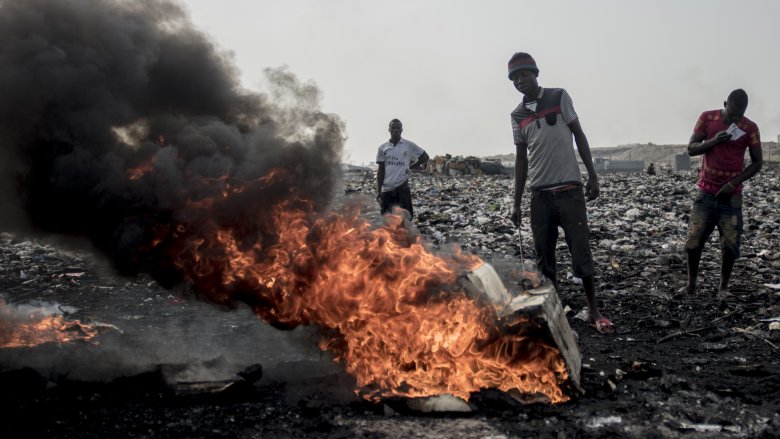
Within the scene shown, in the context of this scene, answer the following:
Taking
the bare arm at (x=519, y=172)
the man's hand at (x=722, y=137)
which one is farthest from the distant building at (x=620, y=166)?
the bare arm at (x=519, y=172)

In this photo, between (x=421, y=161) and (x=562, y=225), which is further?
(x=421, y=161)

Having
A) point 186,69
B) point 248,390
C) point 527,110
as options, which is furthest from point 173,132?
point 527,110

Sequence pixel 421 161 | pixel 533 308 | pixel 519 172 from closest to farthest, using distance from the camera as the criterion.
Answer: pixel 533 308, pixel 519 172, pixel 421 161

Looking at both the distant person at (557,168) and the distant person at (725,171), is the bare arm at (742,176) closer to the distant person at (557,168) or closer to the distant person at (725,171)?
the distant person at (725,171)

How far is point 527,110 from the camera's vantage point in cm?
490

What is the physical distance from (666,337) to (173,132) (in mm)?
4358

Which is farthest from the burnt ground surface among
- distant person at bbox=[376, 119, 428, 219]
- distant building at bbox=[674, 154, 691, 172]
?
distant building at bbox=[674, 154, 691, 172]

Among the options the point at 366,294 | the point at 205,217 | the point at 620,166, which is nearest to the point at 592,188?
the point at 366,294

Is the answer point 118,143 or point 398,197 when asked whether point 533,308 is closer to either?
point 118,143

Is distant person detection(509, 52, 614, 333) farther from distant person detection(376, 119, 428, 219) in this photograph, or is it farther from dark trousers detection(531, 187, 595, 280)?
distant person detection(376, 119, 428, 219)

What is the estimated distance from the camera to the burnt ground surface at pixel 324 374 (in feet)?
9.95

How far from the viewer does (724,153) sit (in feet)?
17.8

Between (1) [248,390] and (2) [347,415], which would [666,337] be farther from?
(1) [248,390]

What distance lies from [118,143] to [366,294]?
2.08m
